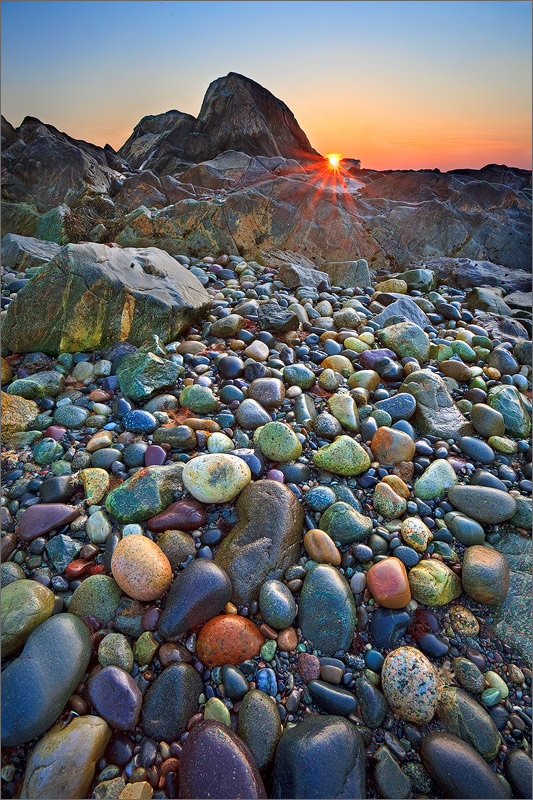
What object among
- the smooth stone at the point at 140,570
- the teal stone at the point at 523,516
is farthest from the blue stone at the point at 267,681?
the teal stone at the point at 523,516

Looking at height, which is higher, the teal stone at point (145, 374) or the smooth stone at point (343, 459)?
the teal stone at point (145, 374)

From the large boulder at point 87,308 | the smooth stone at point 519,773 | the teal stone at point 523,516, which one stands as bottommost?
the smooth stone at point 519,773

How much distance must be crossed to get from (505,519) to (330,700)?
4.63ft

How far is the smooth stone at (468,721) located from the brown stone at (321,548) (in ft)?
2.27

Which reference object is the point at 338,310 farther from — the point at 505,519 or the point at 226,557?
the point at 226,557

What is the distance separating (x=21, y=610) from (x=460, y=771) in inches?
73.4

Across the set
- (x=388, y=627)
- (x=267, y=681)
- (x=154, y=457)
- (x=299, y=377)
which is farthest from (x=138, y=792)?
(x=299, y=377)

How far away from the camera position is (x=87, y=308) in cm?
362

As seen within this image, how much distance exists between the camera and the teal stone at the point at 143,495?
2232 millimetres

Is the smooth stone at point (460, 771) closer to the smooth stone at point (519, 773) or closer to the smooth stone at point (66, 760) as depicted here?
the smooth stone at point (519, 773)

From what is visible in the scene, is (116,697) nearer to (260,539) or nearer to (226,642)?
(226,642)

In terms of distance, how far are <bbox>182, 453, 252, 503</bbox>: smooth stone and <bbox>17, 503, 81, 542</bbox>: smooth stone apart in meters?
0.64

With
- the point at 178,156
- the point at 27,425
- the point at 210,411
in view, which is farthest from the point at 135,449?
the point at 178,156

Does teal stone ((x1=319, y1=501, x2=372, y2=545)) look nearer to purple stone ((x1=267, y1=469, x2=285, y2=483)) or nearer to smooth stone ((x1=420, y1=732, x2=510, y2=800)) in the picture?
purple stone ((x1=267, y1=469, x2=285, y2=483))
